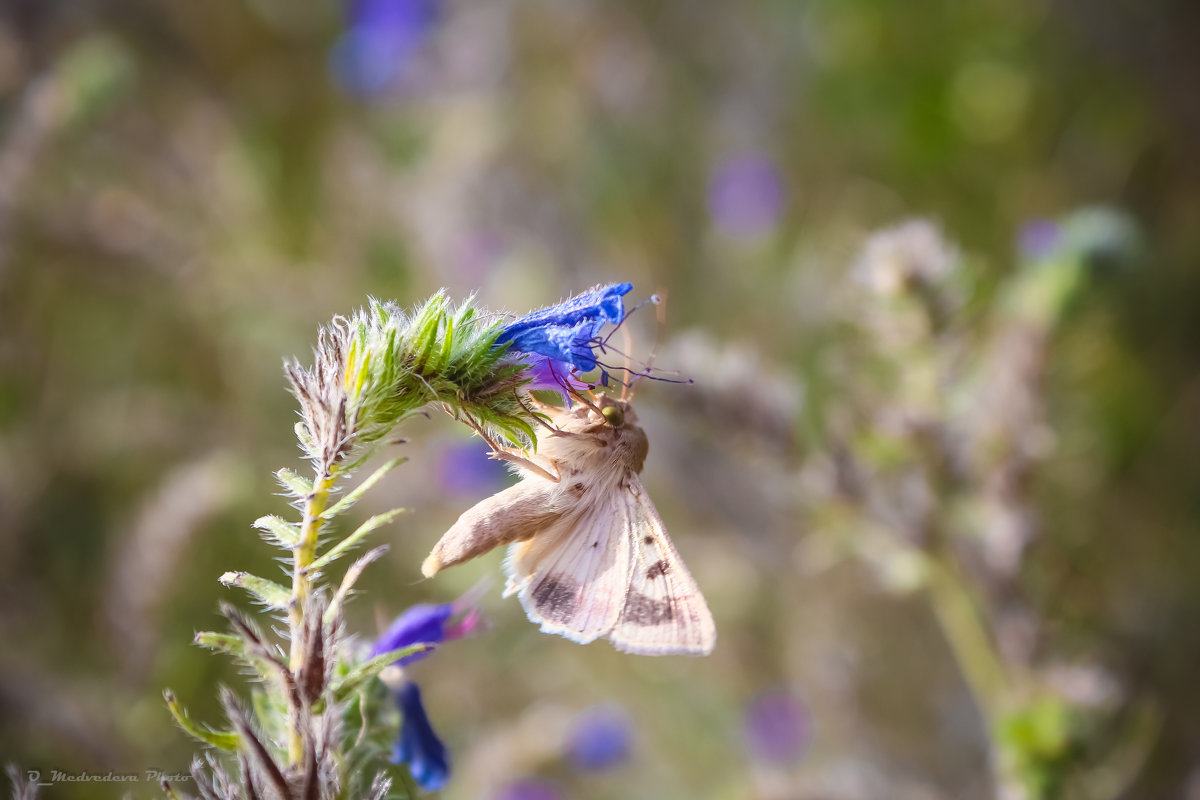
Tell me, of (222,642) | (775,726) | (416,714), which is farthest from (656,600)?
(775,726)

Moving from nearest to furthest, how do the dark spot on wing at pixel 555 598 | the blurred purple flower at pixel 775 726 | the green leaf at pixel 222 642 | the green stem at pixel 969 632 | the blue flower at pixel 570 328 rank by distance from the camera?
the green leaf at pixel 222 642, the blue flower at pixel 570 328, the dark spot on wing at pixel 555 598, the green stem at pixel 969 632, the blurred purple flower at pixel 775 726

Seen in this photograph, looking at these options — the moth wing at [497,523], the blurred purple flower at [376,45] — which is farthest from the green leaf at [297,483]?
the blurred purple flower at [376,45]

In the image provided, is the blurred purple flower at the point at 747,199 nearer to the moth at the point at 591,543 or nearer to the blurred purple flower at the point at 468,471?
the blurred purple flower at the point at 468,471

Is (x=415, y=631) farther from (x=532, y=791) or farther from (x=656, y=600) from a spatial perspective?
(x=532, y=791)

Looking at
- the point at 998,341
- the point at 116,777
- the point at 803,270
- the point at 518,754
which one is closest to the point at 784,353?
the point at 803,270

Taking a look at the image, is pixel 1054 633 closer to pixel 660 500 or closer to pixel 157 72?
pixel 660 500

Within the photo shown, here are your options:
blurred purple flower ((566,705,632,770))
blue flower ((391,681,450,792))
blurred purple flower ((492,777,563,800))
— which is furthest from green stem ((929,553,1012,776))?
blurred purple flower ((492,777,563,800))
